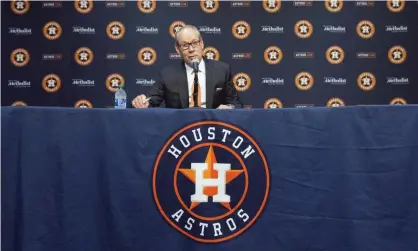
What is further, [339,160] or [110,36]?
[110,36]

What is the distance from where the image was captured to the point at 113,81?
4.59 m

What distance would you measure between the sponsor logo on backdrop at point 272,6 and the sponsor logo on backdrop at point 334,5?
0.45m

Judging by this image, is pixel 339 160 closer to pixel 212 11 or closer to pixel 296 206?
pixel 296 206

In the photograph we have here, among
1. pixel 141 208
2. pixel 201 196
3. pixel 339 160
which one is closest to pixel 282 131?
pixel 339 160

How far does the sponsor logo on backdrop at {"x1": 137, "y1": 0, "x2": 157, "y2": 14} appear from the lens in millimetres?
4605

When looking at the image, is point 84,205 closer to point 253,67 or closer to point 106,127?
point 106,127

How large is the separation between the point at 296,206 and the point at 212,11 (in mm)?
3083

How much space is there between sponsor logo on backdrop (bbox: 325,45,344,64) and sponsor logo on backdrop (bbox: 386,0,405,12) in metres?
0.63

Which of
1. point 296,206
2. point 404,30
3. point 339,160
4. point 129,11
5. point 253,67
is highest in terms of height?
point 129,11

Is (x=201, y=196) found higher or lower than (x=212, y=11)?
lower

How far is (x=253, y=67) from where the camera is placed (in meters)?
4.61

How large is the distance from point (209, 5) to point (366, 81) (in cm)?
167

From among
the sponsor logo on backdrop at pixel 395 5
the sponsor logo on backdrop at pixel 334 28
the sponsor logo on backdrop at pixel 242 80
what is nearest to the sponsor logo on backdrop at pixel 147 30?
the sponsor logo on backdrop at pixel 242 80

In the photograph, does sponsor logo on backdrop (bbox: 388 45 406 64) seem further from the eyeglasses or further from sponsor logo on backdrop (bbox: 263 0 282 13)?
the eyeglasses
